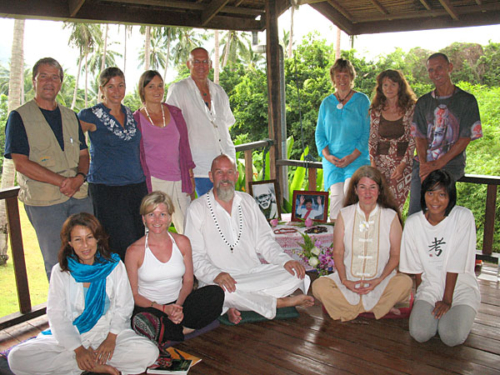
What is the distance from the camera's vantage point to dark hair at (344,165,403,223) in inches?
112

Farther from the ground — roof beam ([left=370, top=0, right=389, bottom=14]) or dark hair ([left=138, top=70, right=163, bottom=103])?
roof beam ([left=370, top=0, right=389, bottom=14])

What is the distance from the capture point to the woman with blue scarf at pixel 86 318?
2229 mm

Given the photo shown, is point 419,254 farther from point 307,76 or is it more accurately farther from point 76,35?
point 76,35

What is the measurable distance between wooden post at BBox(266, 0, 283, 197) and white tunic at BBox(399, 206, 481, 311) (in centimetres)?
222

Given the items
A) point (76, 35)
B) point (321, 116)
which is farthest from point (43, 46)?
point (321, 116)

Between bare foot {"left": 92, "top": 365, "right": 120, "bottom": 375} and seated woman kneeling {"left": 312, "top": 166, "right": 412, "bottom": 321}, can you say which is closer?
bare foot {"left": 92, "top": 365, "right": 120, "bottom": 375}

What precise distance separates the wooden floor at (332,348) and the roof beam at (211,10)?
2.80 meters

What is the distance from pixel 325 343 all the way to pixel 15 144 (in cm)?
202

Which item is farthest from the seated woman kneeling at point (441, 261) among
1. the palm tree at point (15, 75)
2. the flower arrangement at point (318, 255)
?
the palm tree at point (15, 75)

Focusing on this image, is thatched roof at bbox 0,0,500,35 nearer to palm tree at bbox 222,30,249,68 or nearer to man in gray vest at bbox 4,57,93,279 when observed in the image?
man in gray vest at bbox 4,57,93,279

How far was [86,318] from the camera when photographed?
2330 mm

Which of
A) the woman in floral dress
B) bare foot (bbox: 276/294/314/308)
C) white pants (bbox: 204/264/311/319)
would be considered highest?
the woman in floral dress

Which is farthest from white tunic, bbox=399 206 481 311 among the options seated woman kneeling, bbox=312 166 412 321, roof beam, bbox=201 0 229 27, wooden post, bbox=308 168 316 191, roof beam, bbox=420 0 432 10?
roof beam, bbox=201 0 229 27

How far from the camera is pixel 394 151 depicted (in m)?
3.45
